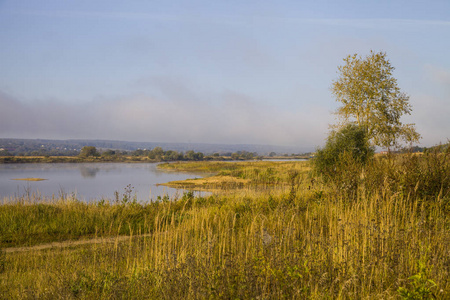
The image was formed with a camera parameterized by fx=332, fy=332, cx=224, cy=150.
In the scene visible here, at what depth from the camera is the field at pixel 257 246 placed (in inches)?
146

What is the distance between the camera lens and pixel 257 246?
4637 mm

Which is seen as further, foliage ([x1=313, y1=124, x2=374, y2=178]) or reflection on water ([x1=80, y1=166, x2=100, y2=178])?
reflection on water ([x1=80, y1=166, x2=100, y2=178])

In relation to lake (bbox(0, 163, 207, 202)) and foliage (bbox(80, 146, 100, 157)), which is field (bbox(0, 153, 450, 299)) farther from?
foliage (bbox(80, 146, 100, 157))

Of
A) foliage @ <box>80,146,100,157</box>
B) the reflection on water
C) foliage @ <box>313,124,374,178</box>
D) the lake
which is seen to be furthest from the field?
foliage @ <box>80,146,100,157</box>

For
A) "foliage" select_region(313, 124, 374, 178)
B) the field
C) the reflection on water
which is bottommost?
the reflection on water

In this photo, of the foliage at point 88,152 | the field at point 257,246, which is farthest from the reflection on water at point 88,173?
the field at point 257,246

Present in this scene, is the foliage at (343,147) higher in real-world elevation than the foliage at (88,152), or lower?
higher

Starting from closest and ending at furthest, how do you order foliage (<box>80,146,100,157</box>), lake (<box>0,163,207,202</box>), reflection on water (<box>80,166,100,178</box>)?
lake (<box>0,163,207,202</box>) → reflection on water (<box>80,166,100,178</box>) → foliage (<box>80,146,100,157</box>)

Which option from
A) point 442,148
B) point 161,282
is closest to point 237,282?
point 161,282

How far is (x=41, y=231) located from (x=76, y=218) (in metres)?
1.09

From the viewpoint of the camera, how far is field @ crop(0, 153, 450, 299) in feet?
12.2

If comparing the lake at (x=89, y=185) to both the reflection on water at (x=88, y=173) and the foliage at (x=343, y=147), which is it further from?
the foliage at (x=343, y=147)

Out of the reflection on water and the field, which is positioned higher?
the field

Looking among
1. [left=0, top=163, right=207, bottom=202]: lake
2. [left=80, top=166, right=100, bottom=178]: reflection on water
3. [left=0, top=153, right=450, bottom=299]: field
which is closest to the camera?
[left=0, top=153, right=450, bottom=299]: field
